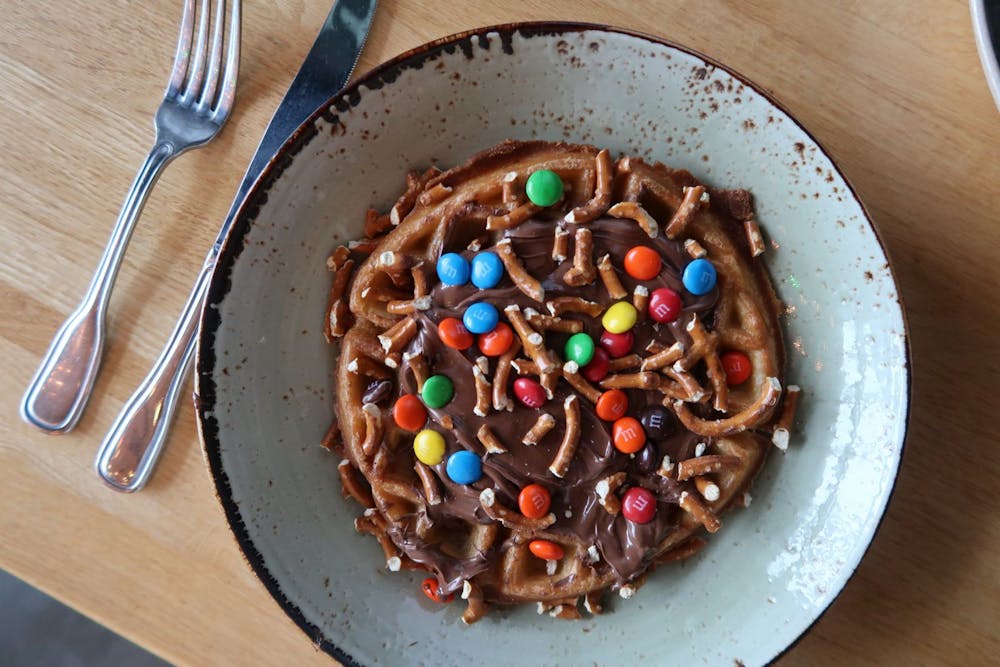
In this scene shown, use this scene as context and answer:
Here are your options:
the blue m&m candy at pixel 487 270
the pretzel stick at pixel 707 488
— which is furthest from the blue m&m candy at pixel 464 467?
the pretzel stick at pixel 707 488

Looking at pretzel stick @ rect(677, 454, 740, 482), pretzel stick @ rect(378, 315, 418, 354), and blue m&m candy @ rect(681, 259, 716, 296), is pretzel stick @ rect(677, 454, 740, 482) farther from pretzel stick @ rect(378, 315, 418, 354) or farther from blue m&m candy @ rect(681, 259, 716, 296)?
pretzel stick @ rect(378, 315, 418, 354)

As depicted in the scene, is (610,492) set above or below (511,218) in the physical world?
below

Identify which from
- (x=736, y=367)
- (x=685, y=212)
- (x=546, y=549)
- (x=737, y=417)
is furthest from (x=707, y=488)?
(x=685, y=212)

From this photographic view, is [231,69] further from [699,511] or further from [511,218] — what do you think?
[699,511]

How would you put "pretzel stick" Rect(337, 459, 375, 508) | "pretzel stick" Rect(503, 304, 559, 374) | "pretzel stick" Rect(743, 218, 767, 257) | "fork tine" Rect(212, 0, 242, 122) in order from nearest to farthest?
"pretzel stick" Rect(503, 304, 559, 374) < "pretzel stick" Rect(743, 218, 767, 257) < "pretzel stick" Rect(337, 459, 375, 508) < "fork tine" Rect(212, 0, 242, 122)

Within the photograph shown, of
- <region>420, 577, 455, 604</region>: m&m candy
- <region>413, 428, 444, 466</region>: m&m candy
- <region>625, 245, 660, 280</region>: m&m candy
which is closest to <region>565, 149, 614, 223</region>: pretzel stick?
<region>625, 245, 660, 280</region>: m&m candy

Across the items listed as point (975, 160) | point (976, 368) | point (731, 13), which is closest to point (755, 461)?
point (976, 368)
